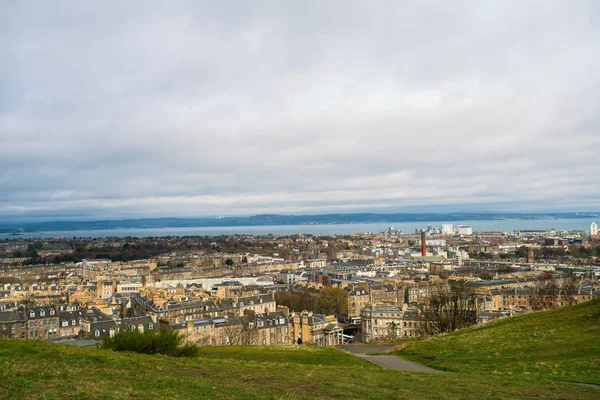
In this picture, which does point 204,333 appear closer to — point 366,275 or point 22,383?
point 22,383

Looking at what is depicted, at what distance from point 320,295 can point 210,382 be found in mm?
54846

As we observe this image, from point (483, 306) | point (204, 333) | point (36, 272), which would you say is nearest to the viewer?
point (204, 333)

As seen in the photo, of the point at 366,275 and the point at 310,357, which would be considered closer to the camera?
the point at 310,357

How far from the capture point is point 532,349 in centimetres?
1850

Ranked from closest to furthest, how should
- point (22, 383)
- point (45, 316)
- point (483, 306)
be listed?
1. point (22, 383)
2. point (45, 316)
3. point (483, 306)

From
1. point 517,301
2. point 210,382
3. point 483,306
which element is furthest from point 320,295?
point 210,382

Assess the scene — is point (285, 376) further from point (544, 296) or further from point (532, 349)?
point (544, 296)

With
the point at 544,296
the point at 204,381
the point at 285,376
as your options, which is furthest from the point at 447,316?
the point at 544,296

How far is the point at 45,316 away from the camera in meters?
44.6

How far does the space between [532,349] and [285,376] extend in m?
11.3

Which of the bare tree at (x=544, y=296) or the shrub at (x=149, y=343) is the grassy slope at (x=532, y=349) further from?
the bare tree at (x=544, y=296)

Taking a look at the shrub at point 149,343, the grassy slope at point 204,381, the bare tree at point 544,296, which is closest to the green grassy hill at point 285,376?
the grassy slope at point 204,381

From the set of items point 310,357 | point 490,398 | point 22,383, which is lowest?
point 310,357

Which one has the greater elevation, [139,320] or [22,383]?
[22,383]
